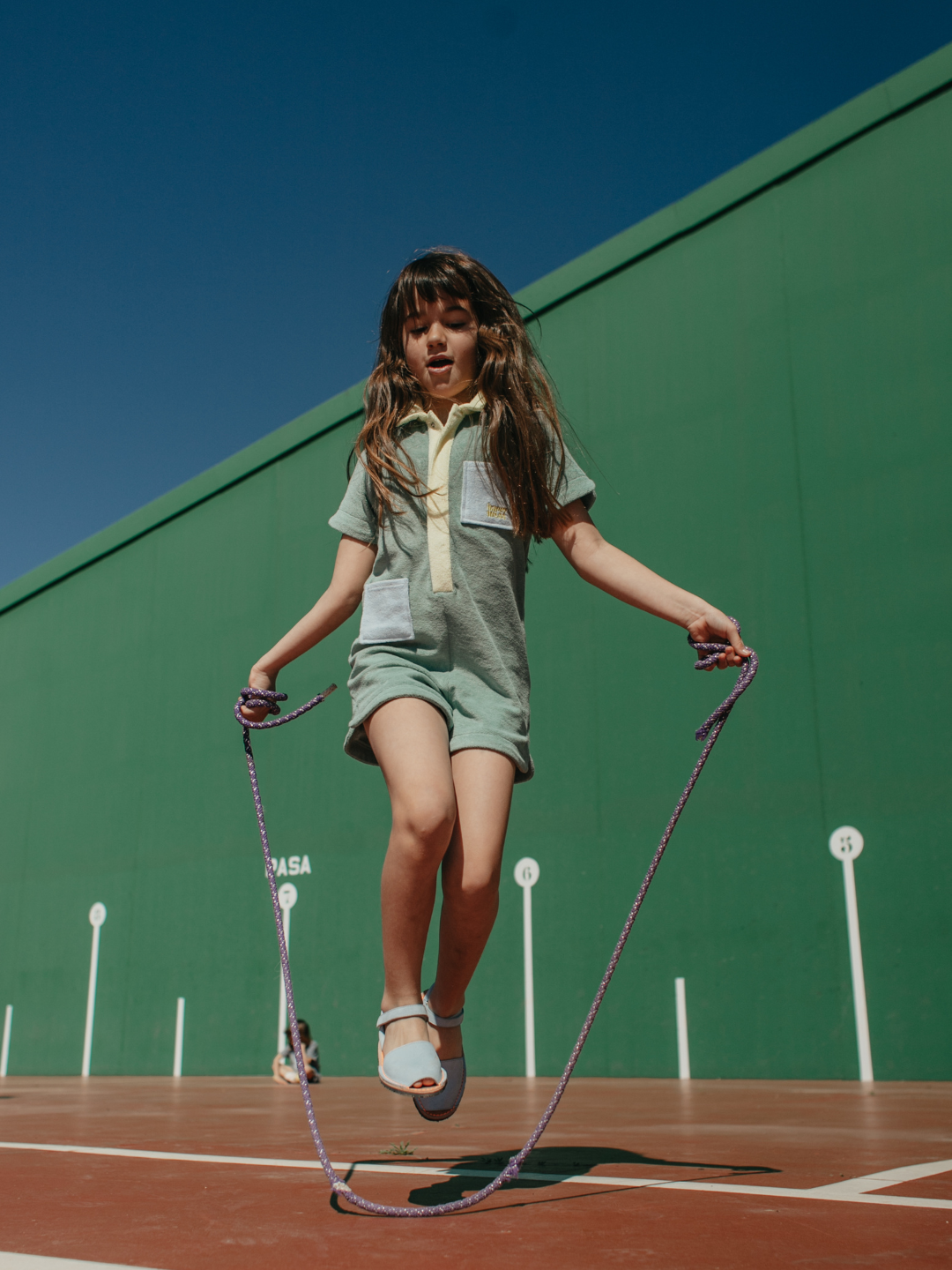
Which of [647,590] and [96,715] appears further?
[96,715]

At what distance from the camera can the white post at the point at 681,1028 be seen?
24.7 ft

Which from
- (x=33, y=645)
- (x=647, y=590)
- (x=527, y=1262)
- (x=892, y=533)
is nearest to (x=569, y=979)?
(x=892, y=533)

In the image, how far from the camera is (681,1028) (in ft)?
24.9

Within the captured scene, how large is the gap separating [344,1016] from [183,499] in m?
→ 6.29

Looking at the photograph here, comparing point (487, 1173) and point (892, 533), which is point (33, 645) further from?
point (487, 1173)

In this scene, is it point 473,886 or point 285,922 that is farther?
point 285,922

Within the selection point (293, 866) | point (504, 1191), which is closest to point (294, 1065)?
point (293, 866)

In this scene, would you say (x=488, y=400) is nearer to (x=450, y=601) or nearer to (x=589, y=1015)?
(x=450, y=601)

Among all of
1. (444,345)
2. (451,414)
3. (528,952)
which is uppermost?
(444,345)

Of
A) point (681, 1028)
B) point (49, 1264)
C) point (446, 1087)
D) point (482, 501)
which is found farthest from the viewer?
point (681, 1028)

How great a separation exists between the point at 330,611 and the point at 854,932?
18.7 feet

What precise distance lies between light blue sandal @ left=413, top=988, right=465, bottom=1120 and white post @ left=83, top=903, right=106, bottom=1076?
1104 centimetres

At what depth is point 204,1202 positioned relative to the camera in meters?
2.01

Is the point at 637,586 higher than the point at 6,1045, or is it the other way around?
the point at 637,586
